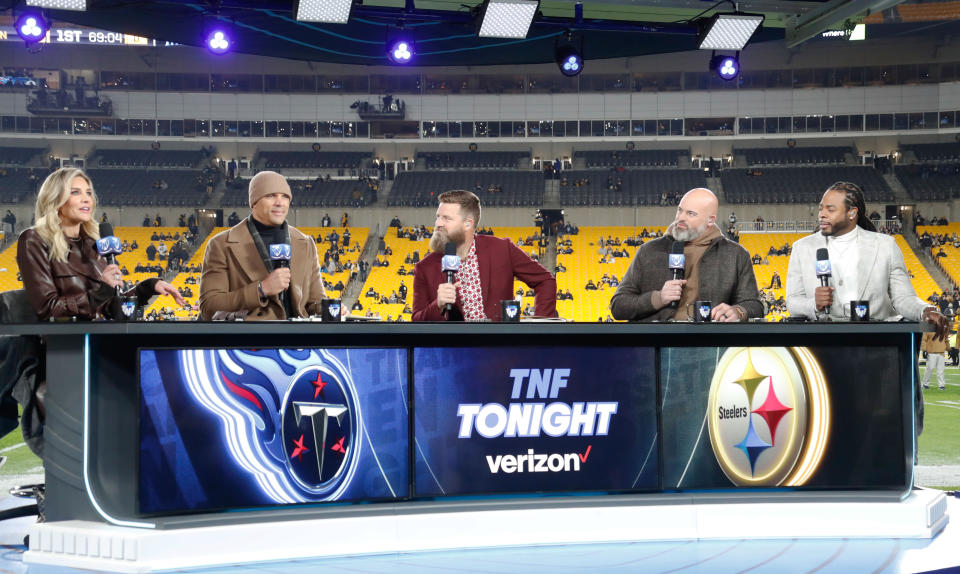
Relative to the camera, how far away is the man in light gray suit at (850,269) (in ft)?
16.9

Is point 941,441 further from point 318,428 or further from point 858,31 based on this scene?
point 318,428

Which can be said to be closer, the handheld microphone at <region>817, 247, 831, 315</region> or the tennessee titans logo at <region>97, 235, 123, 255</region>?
the tennessee titans logo at <region>97, 235, 123, 255</region>

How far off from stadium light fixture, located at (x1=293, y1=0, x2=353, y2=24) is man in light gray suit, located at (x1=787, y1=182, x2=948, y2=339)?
464 cm

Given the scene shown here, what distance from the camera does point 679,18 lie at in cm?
895

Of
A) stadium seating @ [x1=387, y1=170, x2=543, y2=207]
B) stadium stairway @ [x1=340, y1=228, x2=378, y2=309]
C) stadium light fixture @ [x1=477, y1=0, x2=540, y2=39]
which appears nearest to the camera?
stadium light fixture @ [x1=477, y1=0, x2=540, y2=39]

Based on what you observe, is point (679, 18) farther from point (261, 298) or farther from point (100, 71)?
point (100, 71)

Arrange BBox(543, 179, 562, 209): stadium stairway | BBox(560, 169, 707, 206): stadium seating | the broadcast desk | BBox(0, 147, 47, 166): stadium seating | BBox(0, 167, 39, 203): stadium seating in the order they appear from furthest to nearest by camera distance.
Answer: BBox(0, 147, 47, 166): stadium seating < BBox(543, 179, 562, 209): stadium stairway < BBox(560, 169, 707, 206): stadium seating < BBox(0, 167, 39, 203): stadium seating < the broadcast desk

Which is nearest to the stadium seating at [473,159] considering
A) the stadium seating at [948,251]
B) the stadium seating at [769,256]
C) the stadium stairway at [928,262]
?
the stadium seating at [769,256]

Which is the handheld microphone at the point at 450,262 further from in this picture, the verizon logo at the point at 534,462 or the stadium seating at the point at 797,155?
the stadium seating at the point at 797,155

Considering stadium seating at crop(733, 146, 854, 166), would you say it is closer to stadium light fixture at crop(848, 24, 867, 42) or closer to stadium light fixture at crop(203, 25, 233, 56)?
stadium light fixture at crop(848, 24, 867, 42)

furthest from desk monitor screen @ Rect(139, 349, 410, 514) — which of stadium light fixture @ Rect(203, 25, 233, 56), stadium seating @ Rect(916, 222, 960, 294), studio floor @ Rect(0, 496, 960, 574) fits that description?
stadium seating @ Rect(916, 222, 960, 294)

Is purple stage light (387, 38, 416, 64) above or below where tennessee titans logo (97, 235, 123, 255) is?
above

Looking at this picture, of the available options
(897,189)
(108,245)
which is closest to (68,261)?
(108,245)

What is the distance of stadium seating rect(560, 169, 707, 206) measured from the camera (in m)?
40.3
